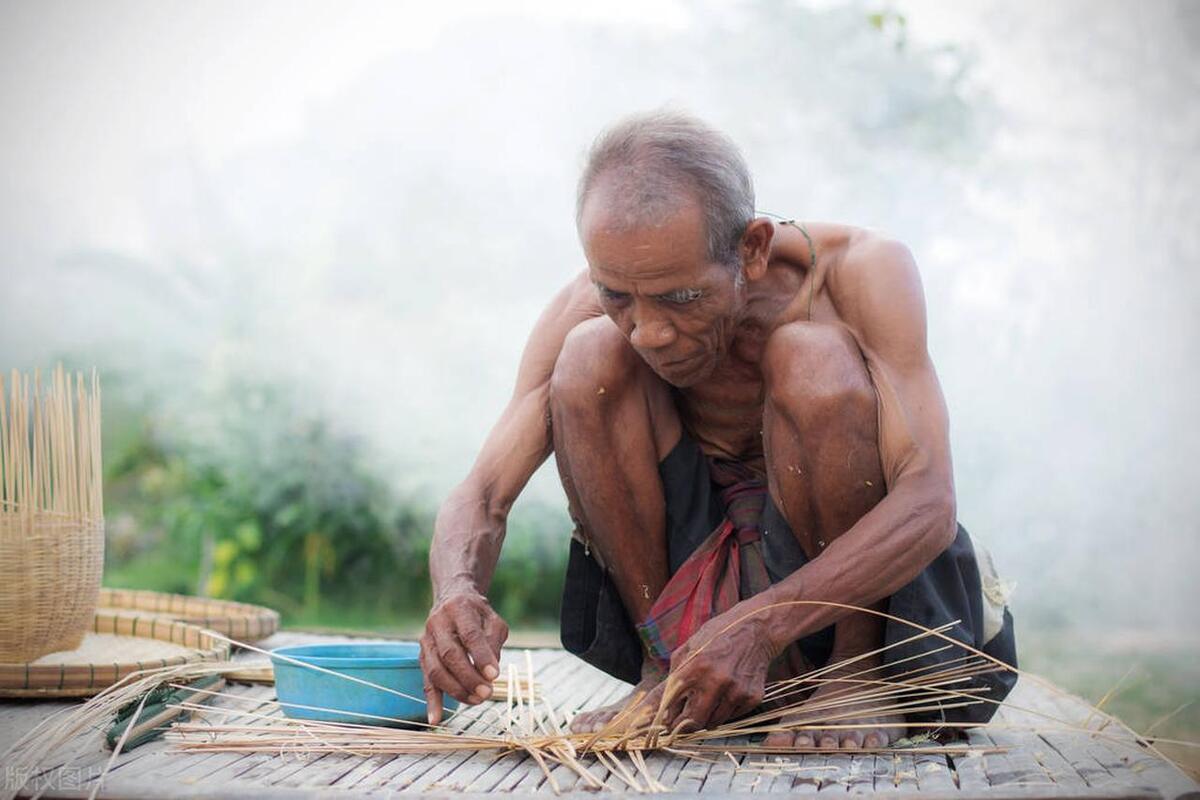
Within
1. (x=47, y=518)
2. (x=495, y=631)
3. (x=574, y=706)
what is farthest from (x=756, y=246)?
(x=47, y=518)

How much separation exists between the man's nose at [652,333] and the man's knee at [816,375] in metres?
0.19

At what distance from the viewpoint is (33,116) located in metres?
6.21

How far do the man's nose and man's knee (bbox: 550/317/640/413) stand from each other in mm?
133

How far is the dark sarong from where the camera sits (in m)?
2.22

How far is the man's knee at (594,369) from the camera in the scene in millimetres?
2342

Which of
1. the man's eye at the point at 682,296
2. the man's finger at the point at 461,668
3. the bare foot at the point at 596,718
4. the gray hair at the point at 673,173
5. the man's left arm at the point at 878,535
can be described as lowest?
the bare foot at the point at 596,718

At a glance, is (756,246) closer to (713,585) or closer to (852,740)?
(713,585)

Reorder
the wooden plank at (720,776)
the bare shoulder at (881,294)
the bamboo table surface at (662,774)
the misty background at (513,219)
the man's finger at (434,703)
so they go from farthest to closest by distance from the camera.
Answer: the misty background at (513,219) < the bare shoulder at (881,294) < the man's finger at (434,703) < the wooden plank at (720,776) < the bamboo table surface at (662,774)

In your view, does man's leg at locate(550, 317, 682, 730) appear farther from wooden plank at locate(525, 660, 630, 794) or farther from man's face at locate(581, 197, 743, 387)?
wooden plank at locate(525, 660, 630, 794)

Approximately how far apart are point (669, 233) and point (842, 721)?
93 centimetres

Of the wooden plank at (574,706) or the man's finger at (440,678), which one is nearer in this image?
the wooden plank at (574,706)

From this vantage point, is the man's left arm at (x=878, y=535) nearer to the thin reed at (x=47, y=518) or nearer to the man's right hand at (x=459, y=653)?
the man's right hand at (x=459, y=653)

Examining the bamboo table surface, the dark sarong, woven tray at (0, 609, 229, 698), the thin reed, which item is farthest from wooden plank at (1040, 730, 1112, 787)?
the thin reed

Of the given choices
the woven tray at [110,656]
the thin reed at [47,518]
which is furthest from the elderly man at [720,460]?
the thin reed at [47,518]
